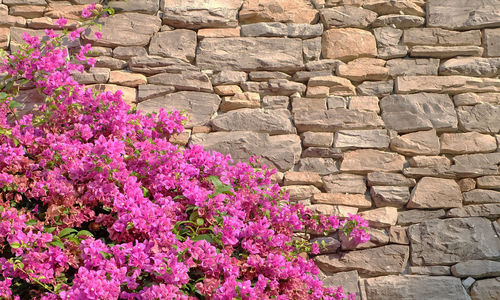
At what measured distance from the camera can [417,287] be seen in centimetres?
276

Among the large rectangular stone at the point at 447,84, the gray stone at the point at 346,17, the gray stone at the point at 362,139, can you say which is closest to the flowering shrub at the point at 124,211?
the gray stone at the point at 362,139

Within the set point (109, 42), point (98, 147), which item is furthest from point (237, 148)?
point (109, 42)

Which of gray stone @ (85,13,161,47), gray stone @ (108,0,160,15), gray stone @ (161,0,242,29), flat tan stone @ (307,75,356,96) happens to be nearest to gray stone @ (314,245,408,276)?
flat tan stone @ (307,75,356,96)

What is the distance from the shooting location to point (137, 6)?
3355 mm

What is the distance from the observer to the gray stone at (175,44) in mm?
3266

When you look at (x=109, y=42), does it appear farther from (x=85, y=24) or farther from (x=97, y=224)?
(x=97, y=224)

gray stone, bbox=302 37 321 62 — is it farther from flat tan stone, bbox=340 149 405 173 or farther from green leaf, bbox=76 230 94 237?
green leaf, bbox=76 230 94 237

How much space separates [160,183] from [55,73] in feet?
3.12

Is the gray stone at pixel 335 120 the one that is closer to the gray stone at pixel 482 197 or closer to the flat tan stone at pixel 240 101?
the flat tan stone at pixel 240 101

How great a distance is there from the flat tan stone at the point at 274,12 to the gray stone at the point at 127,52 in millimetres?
639

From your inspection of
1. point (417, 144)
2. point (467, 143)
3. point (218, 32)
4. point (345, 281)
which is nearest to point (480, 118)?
point (467, 143)

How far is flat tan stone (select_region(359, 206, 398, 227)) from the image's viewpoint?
9.46 ft

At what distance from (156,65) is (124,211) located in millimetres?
1143

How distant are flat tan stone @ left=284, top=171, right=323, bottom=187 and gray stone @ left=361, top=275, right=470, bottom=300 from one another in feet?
1.90
